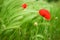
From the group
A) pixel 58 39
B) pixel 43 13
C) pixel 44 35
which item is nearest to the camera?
pixel 43 13

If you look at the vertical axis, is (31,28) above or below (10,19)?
below

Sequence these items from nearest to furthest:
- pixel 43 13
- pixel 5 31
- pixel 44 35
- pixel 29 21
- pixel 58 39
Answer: pixel 43 13 → pixel 5 31 → pixel 29 21 → pixel 44 35 → pixel 58 39

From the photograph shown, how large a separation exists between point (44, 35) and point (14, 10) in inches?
24.0

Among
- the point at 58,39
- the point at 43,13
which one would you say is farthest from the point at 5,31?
the point at 58,39

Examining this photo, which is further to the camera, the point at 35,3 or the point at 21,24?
the point at 35,3

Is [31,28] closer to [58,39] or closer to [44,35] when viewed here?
[44,35]

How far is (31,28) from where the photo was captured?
3000 millimetres

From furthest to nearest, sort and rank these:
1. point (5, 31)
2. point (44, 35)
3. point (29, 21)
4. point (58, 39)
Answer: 1. point (58, 39)
2. point (44, 35)
3. point (29, 21)
4. point (5, 31)

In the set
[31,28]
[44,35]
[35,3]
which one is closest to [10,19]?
[31,28]

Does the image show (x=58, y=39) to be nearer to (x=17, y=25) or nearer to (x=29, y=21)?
(x=29, y=21)

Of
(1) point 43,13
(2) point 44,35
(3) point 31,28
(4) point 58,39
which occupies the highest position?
(1) point 43,13

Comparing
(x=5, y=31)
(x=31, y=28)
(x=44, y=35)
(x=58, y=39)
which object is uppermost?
(x=5, y=31)

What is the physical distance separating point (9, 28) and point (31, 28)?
530 millimetres

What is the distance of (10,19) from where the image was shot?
2.78 m
